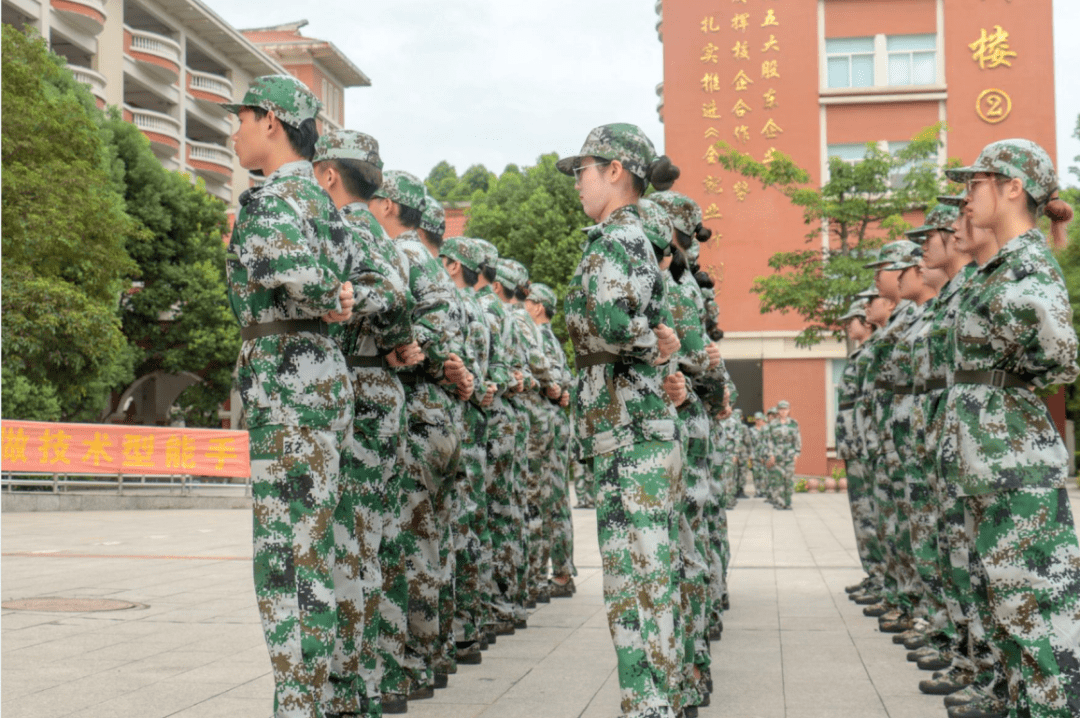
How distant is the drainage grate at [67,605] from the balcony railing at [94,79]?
34.7 m

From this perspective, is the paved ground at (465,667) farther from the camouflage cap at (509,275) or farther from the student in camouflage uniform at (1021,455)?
the camouflage cap at (509,275)

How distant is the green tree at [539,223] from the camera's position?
34312 millimetres

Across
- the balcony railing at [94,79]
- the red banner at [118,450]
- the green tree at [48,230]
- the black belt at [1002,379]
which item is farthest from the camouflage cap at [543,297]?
the balcony railing at [94,79]

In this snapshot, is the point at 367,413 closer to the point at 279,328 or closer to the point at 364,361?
the point at 364,361

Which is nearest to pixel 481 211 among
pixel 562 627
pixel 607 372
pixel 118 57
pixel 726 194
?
pixel 726 194

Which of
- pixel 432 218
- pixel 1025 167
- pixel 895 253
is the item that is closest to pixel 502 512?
pixel 432 218

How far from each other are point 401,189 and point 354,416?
1542 millimetres

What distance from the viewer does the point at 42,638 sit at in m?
6.75

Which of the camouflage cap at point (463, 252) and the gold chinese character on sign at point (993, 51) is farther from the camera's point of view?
the gold chinese character on sign at point (993, 51)

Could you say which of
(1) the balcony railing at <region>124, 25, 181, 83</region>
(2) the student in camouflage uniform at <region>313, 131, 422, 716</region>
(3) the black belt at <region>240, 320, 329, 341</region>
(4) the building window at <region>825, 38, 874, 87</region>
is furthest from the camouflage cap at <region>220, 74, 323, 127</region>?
(1) the balcony railing at <region>124, 25, 181, 83</region>

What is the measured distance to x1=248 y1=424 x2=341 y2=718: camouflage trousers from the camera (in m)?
3.91

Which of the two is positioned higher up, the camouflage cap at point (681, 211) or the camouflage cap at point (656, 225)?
the camouflage cap at point (681, 211)

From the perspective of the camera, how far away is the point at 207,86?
170 feet

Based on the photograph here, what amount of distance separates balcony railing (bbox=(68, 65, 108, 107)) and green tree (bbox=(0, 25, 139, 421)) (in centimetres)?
1805
